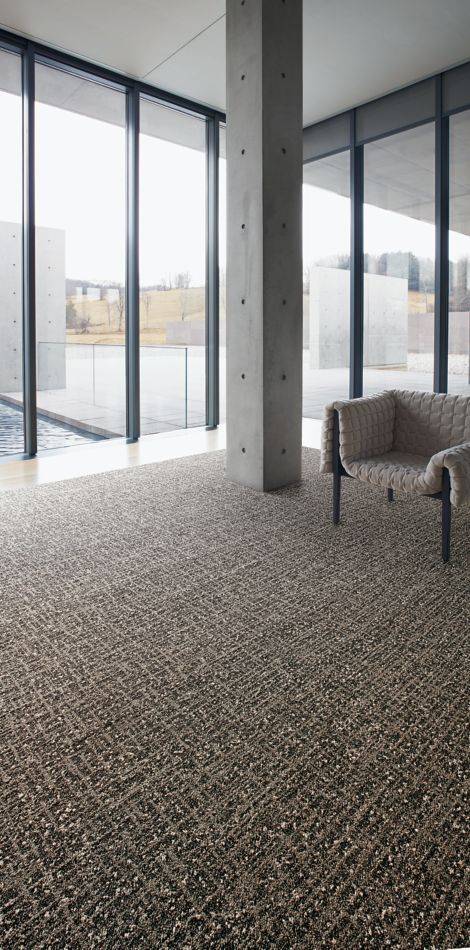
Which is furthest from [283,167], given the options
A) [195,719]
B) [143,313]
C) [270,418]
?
[195,719]

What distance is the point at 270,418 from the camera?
4.37 meters

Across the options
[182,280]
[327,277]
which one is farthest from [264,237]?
[327,277]

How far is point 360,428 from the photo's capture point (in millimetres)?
3500

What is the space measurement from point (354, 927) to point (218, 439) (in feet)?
17.4

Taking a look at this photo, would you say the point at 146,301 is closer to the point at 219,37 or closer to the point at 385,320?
the point at 219,37

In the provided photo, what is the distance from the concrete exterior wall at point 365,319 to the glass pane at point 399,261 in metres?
0.01

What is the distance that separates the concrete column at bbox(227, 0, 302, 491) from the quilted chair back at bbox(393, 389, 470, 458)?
94cm

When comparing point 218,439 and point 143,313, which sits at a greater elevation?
point 143,313

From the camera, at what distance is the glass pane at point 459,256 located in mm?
5602

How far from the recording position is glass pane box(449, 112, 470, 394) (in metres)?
5.60

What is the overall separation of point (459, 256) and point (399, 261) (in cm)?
69

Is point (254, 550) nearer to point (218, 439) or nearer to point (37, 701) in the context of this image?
point (37, 701)

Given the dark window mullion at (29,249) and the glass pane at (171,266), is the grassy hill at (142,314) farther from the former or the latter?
the dark window mullion at (29,249)

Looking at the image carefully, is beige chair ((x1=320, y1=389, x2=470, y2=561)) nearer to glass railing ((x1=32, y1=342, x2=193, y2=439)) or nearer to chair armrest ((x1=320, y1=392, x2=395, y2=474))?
chair armrest ((x1=320, y1=392, x2=395, y2=474))
